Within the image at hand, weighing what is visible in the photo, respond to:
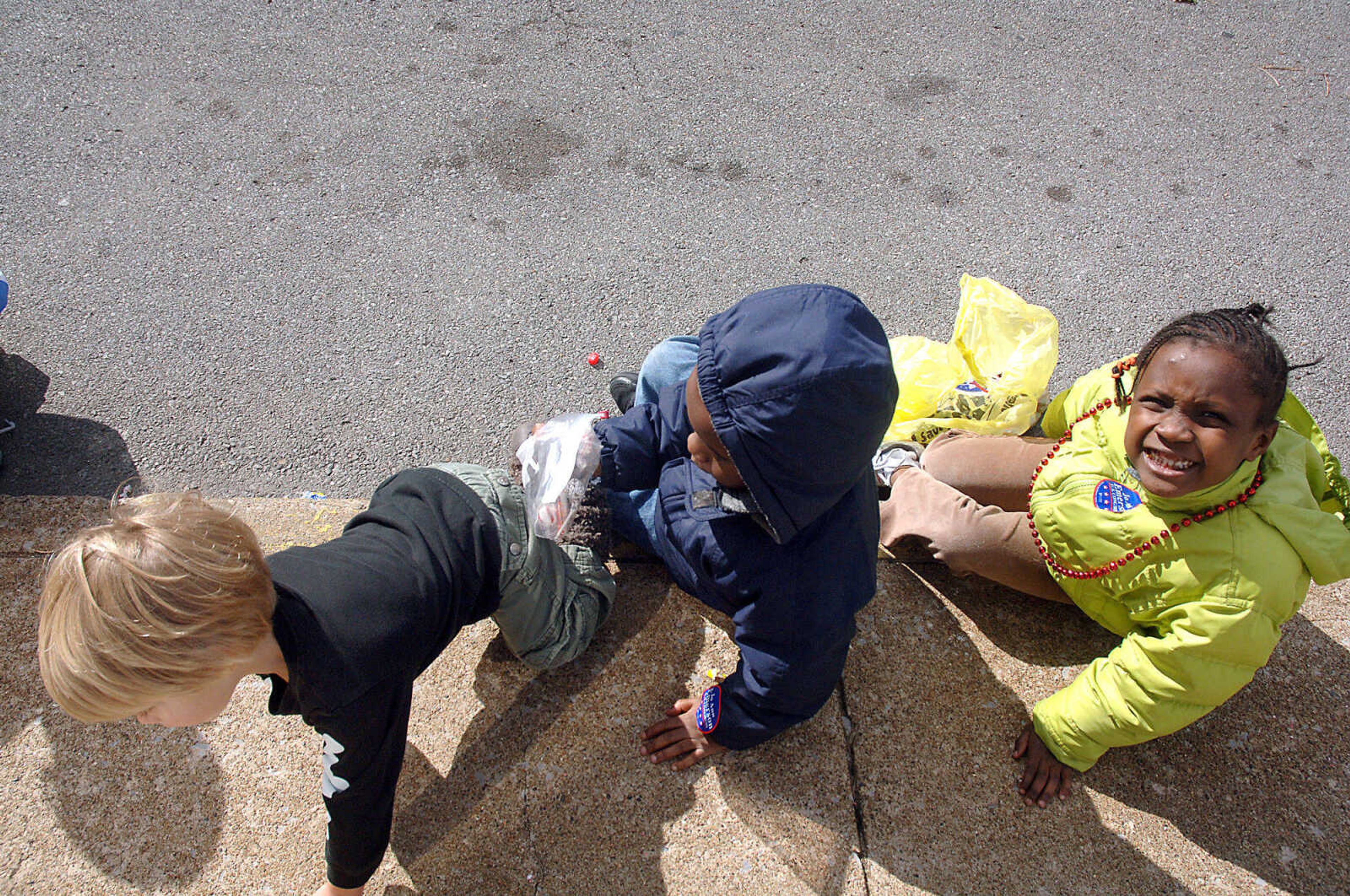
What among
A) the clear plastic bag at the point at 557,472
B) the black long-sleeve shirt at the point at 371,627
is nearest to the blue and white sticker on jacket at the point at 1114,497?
the clear plastic bag at the point at 557,472

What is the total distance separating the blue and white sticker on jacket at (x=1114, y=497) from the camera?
2.09 meters

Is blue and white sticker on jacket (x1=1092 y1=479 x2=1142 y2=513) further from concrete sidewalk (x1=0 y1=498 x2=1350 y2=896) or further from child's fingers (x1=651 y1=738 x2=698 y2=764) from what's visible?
child's fingers (x1=651 y1=738 x2=698 y2=764)

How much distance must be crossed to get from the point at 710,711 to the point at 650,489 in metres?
0.61

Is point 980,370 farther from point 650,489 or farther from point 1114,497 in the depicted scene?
point 650,489

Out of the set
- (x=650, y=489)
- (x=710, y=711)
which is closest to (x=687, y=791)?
(x=710, y=711)

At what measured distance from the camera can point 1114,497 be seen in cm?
213

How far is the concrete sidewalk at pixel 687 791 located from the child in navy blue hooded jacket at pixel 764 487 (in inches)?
7.1

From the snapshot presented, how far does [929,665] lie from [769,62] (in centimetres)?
309

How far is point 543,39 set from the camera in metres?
4.12

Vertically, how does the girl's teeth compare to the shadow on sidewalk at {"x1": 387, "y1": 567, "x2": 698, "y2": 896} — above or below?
above

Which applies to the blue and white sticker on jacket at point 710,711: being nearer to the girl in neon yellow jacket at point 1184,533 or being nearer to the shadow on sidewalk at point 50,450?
the girl in neon yellow jacket at point 1184,533

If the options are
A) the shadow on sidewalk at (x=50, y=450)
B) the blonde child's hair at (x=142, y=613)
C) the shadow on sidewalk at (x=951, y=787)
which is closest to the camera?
the blonde child's hair at (x=142, y=613)

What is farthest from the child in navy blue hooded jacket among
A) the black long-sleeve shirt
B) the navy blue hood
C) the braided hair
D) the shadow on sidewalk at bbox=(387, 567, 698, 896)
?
the braided hair

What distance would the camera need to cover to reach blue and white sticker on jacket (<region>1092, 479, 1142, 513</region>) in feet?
6.85
